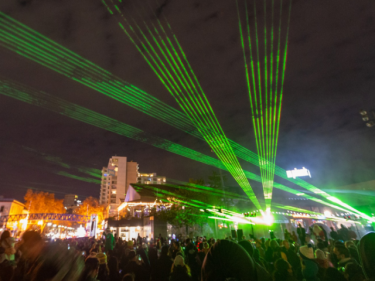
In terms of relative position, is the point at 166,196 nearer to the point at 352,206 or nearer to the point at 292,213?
the point at 292,213

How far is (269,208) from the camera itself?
34062 millimetres

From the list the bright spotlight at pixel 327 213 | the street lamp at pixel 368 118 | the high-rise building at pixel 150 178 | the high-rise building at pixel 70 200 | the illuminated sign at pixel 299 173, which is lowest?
the bright spotlight at pixel 327 213

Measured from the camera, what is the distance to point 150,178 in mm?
127500

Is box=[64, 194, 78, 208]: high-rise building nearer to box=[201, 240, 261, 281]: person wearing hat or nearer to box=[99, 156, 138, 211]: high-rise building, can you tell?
box=[99, 156, 138, 211]: high-rise building

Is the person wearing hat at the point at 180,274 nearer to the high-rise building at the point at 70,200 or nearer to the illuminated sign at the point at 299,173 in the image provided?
the illuminated sign at the point at 299,173

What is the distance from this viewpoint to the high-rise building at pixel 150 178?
124500mm

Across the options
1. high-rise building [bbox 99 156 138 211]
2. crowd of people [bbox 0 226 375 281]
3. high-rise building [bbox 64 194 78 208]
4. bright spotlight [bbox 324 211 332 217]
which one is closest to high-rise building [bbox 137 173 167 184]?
high-rise building [bbox 99 156 138 211]

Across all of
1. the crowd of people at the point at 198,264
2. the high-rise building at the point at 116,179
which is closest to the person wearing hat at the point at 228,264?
the crowd of people at the point at 198,264

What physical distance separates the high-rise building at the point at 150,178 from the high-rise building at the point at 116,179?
17.2 meters

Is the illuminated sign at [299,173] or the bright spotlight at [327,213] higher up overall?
the illuminated sign at [299,173]

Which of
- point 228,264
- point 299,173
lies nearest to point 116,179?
point 299,173

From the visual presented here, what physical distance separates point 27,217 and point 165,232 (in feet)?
71.2

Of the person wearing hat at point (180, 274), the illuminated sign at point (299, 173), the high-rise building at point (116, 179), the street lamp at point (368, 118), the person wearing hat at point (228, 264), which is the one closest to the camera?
the person wearing hat at point (228, 264)

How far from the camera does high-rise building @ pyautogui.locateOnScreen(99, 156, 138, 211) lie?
100169mm
